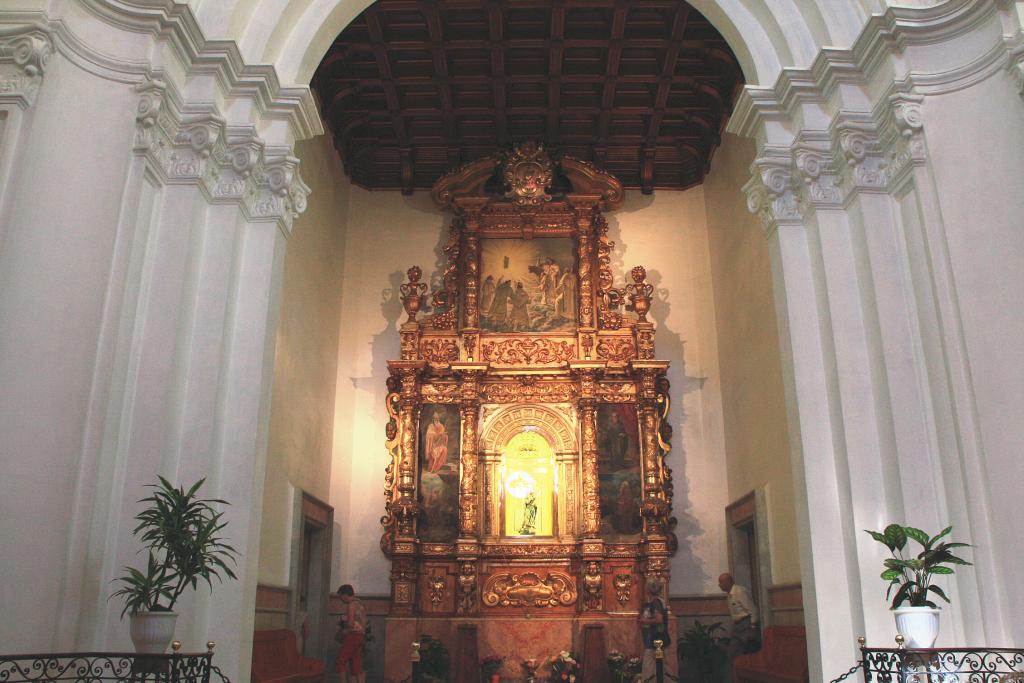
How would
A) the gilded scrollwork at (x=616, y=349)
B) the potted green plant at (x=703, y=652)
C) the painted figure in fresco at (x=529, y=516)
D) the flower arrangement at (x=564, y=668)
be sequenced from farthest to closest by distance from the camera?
the gilded scrollwork at (x=616, y=349), the painted figure in fresco at (x=529, y=516), the potted green plant at (x=703, y=652), the flower arrangement at (x=564, y=668)

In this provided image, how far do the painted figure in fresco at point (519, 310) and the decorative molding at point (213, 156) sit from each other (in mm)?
6084

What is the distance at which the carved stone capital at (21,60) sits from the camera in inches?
227

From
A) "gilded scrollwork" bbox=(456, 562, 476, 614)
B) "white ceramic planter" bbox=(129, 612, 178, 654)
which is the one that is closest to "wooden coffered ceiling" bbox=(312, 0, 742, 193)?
"gilded scrollwork" bbox=(456, 562, 476, 614)

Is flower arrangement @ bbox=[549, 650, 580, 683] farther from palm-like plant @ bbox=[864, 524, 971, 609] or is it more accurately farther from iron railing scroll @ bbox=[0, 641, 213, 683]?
iron railing scroll @ bbox=[0, 641, 213, 683]

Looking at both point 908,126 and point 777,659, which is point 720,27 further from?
point 777,659

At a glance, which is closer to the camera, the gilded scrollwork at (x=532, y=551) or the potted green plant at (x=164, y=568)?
the potted green plant at (x=164, y=568)

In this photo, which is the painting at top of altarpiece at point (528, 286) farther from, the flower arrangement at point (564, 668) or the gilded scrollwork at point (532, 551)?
the flower arrangement at point (564, 668)

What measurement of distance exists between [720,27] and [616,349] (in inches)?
226

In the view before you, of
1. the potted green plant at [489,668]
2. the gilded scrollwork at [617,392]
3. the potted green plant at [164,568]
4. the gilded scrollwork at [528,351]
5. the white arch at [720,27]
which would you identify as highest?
the white arch at [720,27]

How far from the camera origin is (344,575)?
1251cm

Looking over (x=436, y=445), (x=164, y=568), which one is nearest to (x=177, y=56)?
(x=164, y=568)

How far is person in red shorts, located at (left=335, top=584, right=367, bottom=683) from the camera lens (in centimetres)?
1021

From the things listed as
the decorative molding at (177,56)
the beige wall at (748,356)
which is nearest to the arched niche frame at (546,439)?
the beige wall at (748,356)

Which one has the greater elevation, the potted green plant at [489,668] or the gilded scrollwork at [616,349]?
the gilded scrollwork at [616,349]
